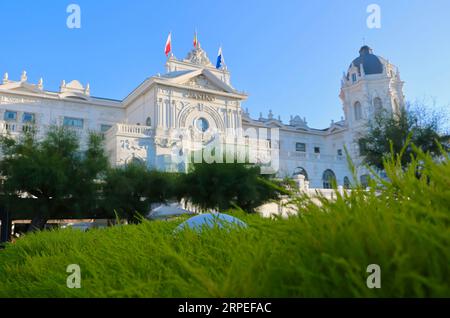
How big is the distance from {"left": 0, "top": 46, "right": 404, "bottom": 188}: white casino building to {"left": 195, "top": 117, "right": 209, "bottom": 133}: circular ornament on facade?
108 millimetres

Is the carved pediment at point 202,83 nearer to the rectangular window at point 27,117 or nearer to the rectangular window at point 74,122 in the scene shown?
the rectangular window at point 74,122

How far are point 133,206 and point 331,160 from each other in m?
31.8

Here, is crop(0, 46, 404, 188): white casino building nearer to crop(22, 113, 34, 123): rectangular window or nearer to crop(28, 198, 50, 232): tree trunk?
crop(22, 113, 34, 123): rectangular window

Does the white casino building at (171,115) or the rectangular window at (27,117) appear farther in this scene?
the rectangular window at (27,117)

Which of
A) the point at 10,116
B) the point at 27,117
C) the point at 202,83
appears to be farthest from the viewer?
the point at 202,83

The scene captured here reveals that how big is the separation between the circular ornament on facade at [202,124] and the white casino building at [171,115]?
11 cm

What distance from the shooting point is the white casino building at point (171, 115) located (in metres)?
34.2

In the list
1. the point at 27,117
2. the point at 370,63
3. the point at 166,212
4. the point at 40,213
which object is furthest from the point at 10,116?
the point at 370,63

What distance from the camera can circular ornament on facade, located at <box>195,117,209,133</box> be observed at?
131ft

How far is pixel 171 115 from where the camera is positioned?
124 feet

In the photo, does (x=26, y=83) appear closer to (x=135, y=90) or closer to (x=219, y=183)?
(x=135, y=90)

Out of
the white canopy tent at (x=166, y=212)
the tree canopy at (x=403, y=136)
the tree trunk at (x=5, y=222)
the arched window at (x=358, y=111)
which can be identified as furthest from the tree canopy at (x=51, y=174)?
the arched window at (x=358, y=111)

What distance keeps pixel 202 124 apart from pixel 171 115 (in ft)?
13.4

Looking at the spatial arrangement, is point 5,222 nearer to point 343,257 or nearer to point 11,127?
point 11,127
